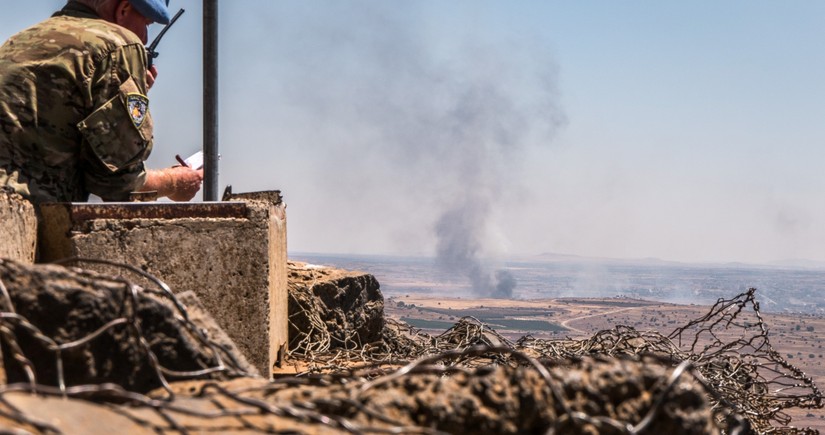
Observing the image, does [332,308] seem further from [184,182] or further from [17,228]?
[17,228]

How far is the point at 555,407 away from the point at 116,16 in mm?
4298

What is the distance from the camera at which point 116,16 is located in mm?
5688

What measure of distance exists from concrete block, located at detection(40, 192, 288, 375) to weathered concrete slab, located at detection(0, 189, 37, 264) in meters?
0.15

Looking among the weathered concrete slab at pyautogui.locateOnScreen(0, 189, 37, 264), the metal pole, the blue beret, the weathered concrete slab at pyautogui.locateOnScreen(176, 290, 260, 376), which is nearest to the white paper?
the metal pole

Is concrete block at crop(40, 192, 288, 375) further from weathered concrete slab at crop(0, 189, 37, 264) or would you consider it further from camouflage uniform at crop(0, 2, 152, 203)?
camouflage uniform at crop(0, 2, 152, 203)

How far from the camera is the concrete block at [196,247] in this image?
476 centimetres

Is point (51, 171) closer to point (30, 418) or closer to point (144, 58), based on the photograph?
point (144, 58)

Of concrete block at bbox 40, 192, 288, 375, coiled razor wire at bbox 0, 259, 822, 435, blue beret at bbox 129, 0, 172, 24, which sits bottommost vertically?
coiled razor wire at bbox 0, 259, 822, 435

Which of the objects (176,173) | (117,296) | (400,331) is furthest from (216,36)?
(117,296)

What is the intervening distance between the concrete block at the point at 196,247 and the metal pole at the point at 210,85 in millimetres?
1794

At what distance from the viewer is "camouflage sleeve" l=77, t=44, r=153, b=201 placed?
507cm

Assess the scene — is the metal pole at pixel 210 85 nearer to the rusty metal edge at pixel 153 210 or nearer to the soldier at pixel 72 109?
the soldier at pixel 72 109

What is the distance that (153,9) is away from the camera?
225 inches

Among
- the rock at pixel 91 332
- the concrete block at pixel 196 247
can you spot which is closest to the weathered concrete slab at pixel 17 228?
the concrete block at pixel 196 247
